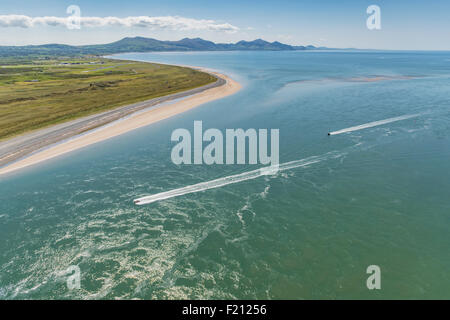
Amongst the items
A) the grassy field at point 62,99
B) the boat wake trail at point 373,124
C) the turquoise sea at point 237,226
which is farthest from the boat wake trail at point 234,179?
the grassy field at point 62,99

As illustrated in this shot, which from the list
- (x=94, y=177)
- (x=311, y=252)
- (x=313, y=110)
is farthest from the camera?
(x=313, y=110)

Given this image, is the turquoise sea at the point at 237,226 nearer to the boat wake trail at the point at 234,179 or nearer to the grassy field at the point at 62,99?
the boat wake trail at the point at 234,179

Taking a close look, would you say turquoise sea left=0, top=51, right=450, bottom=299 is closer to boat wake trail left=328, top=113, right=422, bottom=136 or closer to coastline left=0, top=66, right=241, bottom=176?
boat wake trail left=328, top=113, right=422, bottom=136

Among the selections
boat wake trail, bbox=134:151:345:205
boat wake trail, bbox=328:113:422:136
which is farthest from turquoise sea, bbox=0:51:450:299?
boat wake trail, bbox=328:113:422:136
